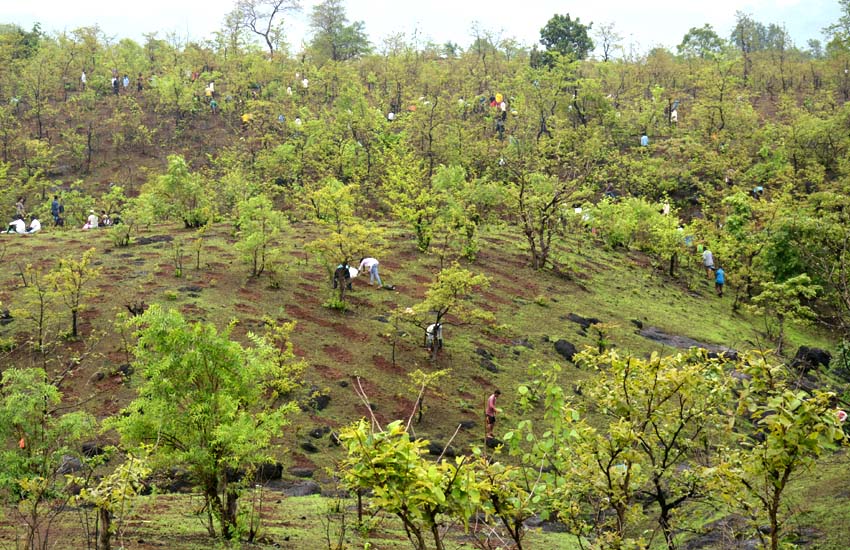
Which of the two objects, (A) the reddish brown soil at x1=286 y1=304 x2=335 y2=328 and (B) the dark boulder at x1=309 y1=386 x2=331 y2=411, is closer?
(B) the dark boulder at x1=309 y1=386 x2=331 y2=411

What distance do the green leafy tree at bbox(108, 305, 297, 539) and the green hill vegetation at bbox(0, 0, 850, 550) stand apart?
0.13 ft

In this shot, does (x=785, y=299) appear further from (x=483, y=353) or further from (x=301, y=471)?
(x=301, y=471)

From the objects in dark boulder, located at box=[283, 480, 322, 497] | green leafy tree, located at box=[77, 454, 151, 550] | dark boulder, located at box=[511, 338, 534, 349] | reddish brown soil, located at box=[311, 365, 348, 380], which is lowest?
dark boulder, located at box=[283, 480, 322, 497]

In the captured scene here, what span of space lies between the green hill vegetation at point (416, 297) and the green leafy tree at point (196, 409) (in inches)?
1.6

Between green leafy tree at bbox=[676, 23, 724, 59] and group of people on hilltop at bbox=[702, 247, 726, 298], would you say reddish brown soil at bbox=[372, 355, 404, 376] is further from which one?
green leafy tree at bbox=[676, 23, 724, 59]

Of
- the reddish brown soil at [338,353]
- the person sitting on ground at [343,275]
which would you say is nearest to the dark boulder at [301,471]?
the reddish brown soil at [338,353]

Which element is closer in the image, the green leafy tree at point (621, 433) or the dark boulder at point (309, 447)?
the green leafy tree at point (621, 433)

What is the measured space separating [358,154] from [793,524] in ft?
95.7

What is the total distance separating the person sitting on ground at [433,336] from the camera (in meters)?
18.6

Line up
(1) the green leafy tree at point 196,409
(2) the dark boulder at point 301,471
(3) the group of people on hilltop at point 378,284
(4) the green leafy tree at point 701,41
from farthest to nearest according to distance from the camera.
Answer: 1. (4) the green leafy tree at point 701,41
2. (3) the group of people on hilltop at point 378,284
3. (2) the dark boulder at point 301,471
4. (1) the green leafy tree at point 196,409

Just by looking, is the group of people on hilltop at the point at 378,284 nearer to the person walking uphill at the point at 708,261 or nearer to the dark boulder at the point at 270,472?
the dark boulder at the point at 270,472

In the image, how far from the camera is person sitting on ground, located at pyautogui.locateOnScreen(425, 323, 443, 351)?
731 inches

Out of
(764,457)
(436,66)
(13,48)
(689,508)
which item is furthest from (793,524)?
(13,48)

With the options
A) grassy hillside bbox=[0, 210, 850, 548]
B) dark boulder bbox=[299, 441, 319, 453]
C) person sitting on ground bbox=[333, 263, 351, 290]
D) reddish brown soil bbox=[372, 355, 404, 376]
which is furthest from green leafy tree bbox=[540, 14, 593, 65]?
dark boulder bbox=[299, 441, 319, 453]
